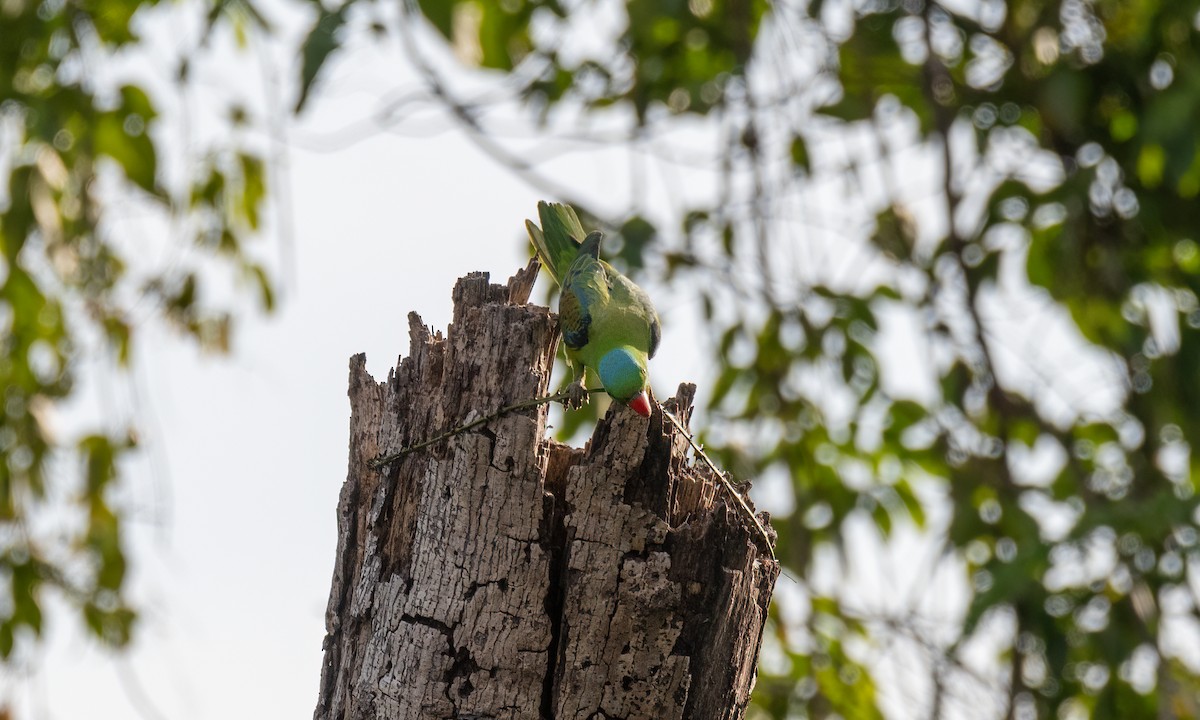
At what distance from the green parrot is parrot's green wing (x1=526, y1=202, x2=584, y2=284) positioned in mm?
118

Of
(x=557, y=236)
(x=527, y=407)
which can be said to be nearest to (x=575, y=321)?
(x=527, y=407)

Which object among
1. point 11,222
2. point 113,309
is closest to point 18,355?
point 113,309

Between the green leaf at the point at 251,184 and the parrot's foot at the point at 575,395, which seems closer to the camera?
the parrot's foot at the point at 575,395

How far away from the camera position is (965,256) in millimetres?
4531

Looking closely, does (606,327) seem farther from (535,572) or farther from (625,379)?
(535,572)

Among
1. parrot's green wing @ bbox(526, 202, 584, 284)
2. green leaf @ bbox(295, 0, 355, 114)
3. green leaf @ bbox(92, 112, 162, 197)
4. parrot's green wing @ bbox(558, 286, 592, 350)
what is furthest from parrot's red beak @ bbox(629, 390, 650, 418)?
green leaf @ bbox(92, 112, 162, 197)

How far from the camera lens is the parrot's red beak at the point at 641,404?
7.13ft

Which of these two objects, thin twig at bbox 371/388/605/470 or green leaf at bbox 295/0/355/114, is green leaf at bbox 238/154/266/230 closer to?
green leaf at bbox 295/0/355/114

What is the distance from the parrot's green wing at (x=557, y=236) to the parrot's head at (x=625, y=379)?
1.96ft

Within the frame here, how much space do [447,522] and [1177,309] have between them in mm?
3199

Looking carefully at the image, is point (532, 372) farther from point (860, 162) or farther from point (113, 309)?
point (113, 309)

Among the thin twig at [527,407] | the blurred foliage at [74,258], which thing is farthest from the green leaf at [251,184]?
the thin twig at [527,407]

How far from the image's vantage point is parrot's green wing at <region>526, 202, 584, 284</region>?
114 inches

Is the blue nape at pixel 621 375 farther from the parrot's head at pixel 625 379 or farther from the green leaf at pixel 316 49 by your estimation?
the green leaf at pixel 316 49
